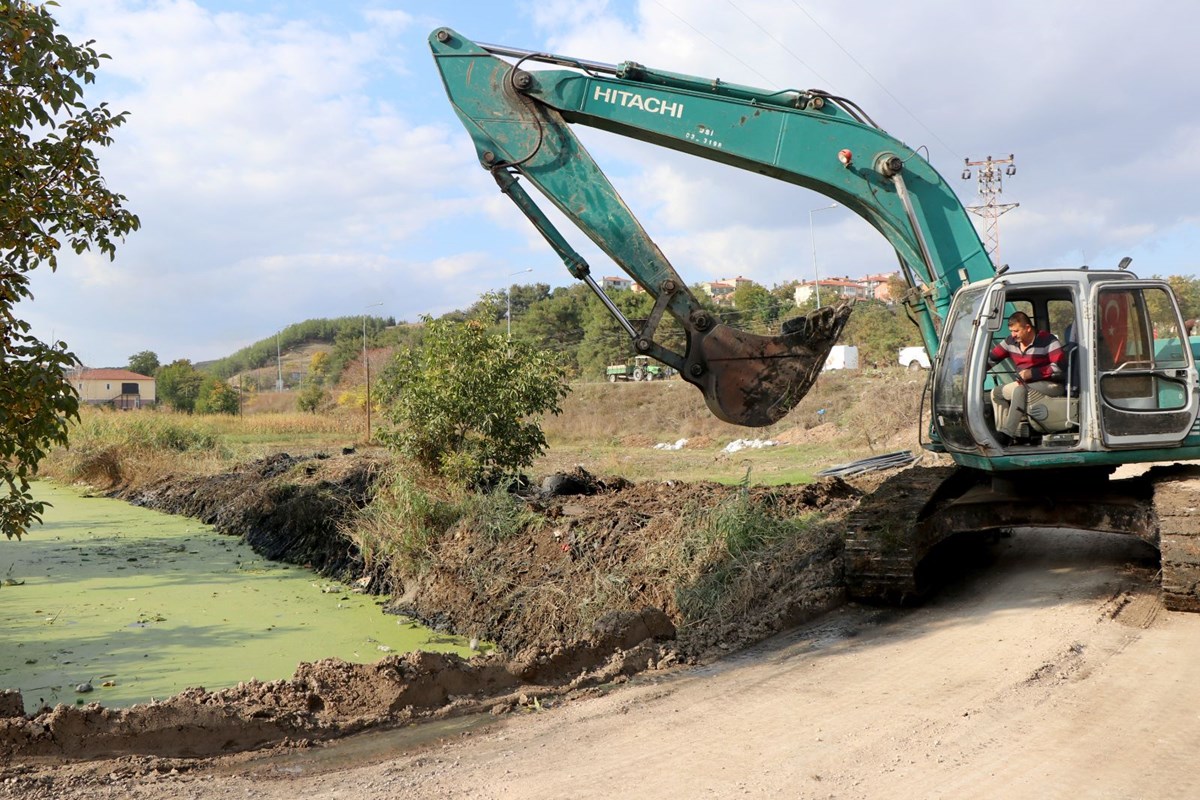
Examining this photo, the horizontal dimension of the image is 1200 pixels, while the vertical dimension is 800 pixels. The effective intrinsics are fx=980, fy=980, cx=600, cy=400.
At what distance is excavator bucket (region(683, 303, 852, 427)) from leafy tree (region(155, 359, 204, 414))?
5036cm

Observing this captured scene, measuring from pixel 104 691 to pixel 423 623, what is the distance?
10.3ft

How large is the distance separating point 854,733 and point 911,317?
3875 mm

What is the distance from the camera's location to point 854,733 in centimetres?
433

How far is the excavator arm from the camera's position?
22.7 feet

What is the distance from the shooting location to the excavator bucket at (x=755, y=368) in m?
6.91

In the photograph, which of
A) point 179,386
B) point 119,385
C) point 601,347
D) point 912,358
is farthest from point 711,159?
point 119,385

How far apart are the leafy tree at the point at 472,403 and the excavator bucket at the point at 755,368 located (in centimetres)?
496

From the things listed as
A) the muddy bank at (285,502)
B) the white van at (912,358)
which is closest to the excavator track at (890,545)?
the muddy bank at (285,502)

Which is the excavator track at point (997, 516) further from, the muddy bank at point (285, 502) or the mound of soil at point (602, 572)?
the muddy bank at point (285, 502)

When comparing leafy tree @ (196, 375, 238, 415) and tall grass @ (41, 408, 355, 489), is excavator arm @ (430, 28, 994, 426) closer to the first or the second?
tall grass @ (41, 408, 355, 489)

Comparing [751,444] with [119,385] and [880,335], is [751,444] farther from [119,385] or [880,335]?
[119,385]

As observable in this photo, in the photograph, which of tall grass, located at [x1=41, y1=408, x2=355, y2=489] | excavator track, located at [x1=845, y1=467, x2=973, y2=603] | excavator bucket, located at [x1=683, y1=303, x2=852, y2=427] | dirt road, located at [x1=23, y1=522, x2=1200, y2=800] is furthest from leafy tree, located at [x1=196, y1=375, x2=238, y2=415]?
dirt road, located at [x1=23, y1=522, x2=1200, y2=800]

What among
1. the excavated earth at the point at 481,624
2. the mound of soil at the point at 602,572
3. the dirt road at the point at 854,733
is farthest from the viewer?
the mound of soil at the point at 602,572

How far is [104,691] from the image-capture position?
6992 mm
